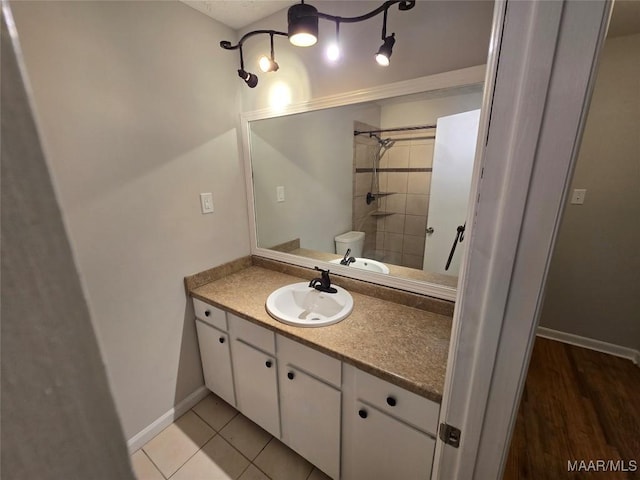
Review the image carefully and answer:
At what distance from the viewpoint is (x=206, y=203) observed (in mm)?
1506

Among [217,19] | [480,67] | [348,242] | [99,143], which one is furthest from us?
A: [348,242]

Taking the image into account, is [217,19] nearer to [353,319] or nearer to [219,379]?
[353,319]

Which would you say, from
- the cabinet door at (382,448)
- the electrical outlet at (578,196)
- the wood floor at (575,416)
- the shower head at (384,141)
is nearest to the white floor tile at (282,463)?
the cabinet door at (382,448)

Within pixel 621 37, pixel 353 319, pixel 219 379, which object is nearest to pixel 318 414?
pixel 353 319

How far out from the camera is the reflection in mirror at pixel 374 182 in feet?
3.88

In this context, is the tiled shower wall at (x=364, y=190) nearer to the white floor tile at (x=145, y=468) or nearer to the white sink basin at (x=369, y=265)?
the white sink basin at (x=369, y=265)

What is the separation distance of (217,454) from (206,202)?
4.45 feet

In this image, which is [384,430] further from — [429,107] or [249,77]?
[249,77]

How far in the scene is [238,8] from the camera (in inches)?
50.9

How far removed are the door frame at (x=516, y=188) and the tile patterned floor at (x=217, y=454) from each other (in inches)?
47.1

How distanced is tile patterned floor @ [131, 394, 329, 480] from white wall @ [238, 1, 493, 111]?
187cm

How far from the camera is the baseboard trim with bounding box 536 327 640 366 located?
1942 millimetres

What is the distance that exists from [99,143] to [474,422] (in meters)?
1.55

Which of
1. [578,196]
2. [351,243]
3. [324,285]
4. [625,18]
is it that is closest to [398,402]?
[324,285]
